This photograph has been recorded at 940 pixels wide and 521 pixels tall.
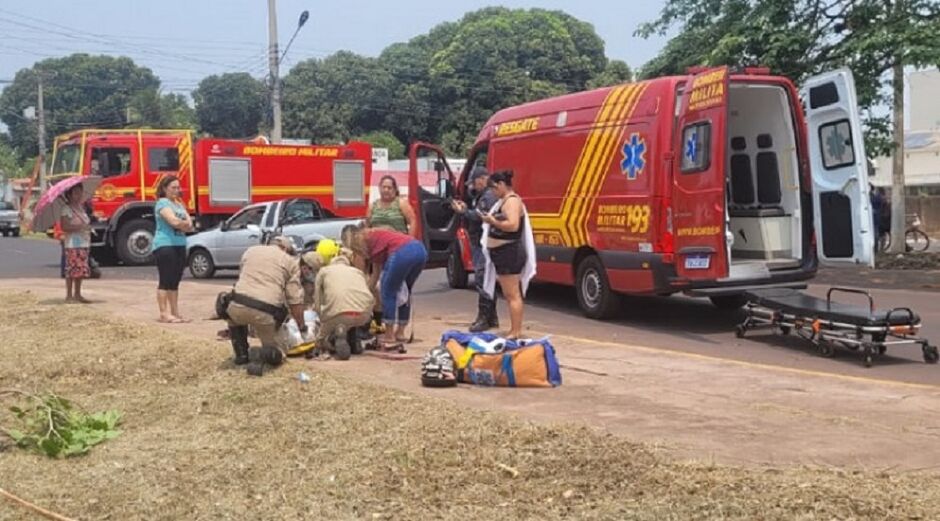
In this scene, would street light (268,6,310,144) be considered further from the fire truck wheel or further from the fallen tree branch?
the fallen tree branch

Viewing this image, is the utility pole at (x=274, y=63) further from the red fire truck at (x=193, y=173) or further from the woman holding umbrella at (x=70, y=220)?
the woman holding umbrella at (x=70, y=220)

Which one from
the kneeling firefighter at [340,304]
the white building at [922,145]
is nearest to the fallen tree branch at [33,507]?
the kneeling firefighter at [340,304]

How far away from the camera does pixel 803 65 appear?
18.2 m

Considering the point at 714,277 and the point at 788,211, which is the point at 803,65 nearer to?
the point at 788,211

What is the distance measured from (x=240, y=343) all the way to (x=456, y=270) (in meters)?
7.13

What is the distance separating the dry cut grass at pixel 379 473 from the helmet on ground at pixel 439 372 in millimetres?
379

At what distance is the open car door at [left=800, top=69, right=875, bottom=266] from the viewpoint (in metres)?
9.82

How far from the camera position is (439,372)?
726cm

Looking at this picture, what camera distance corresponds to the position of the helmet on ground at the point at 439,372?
23.8 feet

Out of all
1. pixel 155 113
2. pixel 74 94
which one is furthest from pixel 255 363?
pixel 74 94

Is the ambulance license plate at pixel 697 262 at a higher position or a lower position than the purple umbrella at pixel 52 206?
lower

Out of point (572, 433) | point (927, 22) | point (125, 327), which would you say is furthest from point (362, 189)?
point (572, 433)

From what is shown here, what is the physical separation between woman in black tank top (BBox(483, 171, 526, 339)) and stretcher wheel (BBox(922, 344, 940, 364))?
11.3ft

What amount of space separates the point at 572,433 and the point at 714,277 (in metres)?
4.98
